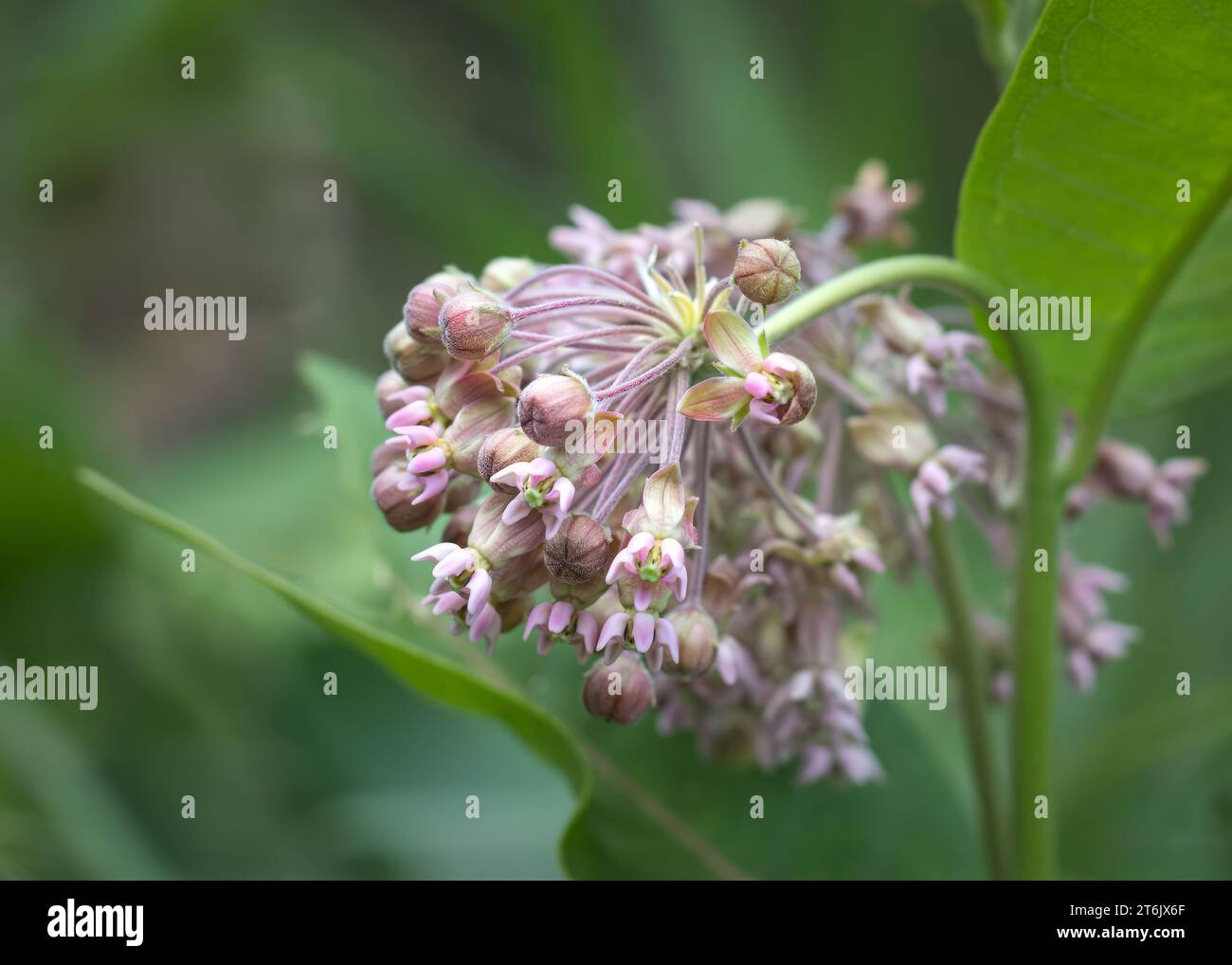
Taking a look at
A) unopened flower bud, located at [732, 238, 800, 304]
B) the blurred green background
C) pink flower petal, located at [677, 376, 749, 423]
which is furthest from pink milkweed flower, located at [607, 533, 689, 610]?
the blurred green background

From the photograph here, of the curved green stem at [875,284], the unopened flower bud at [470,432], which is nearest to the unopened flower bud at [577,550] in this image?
the unopened flower bud at [470,432]

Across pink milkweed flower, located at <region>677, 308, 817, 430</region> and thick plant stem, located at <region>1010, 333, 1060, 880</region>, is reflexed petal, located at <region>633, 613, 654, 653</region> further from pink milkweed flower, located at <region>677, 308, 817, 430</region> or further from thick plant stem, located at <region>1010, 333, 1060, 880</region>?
thick plant stem, located at <region>1010, 333, 1060, 880</region>

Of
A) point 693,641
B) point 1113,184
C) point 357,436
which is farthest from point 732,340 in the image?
point 357,436

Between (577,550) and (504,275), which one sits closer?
(577,550)

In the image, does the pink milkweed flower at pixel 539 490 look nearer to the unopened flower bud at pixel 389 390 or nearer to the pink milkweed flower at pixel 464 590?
the pink milkweed flower at pixel 464 590

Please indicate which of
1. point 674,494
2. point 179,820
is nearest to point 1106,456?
point 674,494

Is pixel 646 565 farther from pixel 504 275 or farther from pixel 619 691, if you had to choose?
pixel 504 275
